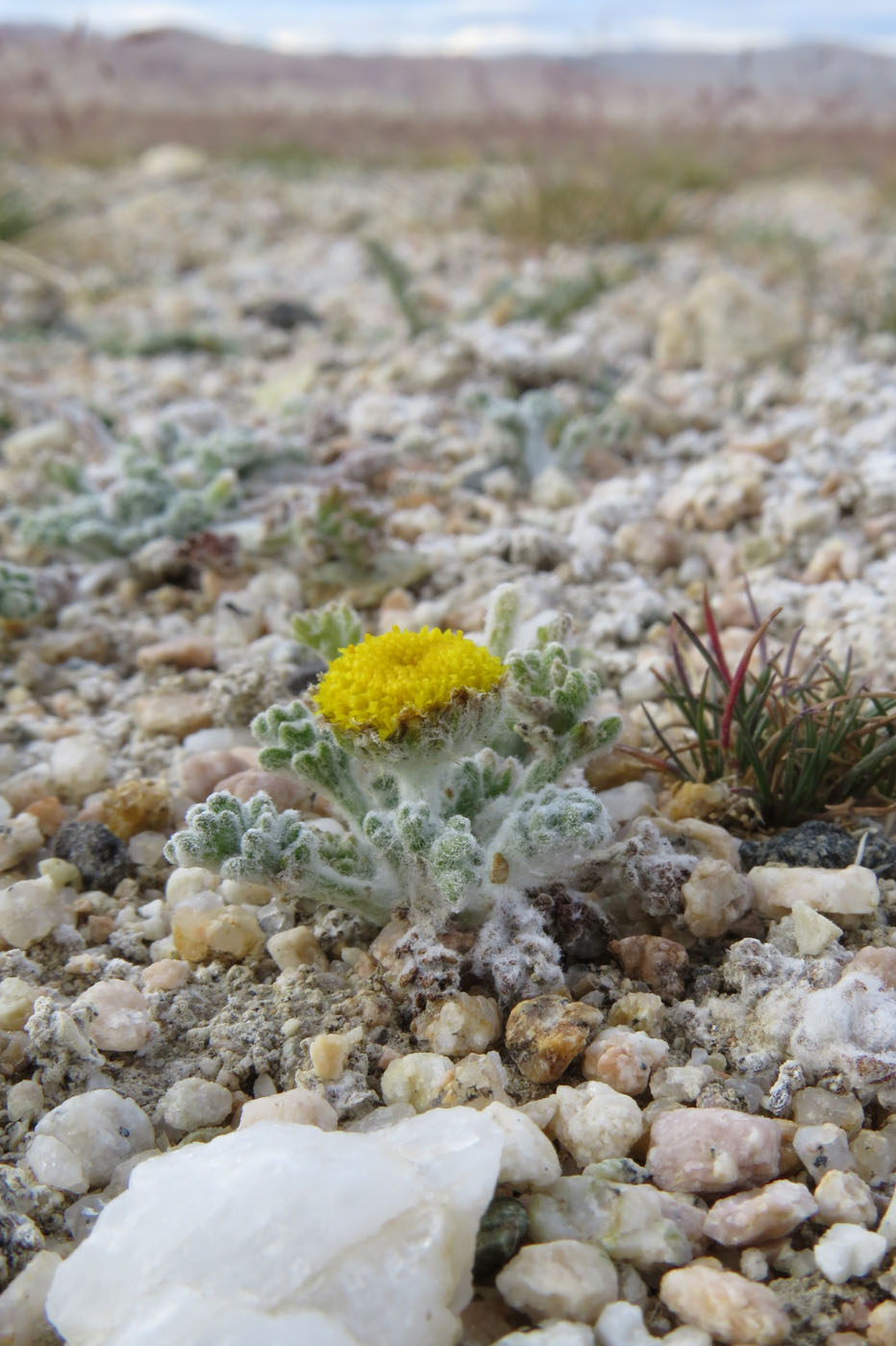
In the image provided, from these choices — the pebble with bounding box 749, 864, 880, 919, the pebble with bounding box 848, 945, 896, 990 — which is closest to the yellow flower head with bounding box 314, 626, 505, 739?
the pebble with bounding box 749, 864, 880, 919

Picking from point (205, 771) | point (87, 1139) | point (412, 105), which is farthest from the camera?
point (412, 105)

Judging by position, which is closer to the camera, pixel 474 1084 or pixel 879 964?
pixel 474 1084

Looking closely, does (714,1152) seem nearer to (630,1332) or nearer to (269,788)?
(630,1332)

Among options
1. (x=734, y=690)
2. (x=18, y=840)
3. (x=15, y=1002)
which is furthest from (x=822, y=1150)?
(x=18, y=840)

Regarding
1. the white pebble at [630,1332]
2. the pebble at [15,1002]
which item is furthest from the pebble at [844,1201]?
the pebble at [15,1002]

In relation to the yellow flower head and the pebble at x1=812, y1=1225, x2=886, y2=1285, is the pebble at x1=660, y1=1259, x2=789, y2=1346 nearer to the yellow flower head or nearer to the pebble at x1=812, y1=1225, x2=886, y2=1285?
the pebble at x1=812, y1=1225, x2=886, y2=1285

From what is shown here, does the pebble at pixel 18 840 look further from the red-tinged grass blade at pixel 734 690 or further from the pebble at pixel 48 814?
the red-tinged grass blade at pixel 734 690
